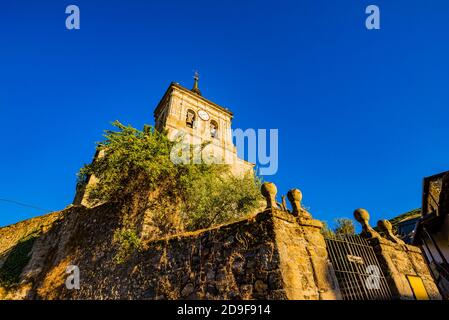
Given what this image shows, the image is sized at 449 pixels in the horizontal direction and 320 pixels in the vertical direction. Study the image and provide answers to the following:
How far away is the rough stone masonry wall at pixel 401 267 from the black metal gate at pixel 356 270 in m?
0.15

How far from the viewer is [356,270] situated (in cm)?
546

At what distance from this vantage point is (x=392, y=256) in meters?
6.27

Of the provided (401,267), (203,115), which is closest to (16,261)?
(401,267)

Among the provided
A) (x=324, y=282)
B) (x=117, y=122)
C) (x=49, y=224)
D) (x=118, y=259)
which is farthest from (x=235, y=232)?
(x=49, y=224)

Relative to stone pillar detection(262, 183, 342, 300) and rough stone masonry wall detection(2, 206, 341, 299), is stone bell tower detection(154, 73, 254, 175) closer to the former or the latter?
rough stone masonry wall detection(2, 206, 341, 299)

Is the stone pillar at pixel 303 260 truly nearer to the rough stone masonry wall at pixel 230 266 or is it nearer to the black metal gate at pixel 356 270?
the rough stone masonry wall at pixel 230 266

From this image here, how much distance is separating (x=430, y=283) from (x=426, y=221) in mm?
4263

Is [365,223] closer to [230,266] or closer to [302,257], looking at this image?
[302,257]

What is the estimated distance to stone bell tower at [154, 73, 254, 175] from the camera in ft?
68.1

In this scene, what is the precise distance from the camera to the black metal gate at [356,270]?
5.14 metres

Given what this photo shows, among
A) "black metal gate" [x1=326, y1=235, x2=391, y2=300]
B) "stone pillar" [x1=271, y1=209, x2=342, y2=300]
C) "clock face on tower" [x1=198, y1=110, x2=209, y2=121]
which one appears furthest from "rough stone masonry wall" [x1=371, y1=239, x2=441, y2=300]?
"clock face on tower" [x1=198, y1=110, x2=209, y2=121]

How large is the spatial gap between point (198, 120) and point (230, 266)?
19277 millimetres
